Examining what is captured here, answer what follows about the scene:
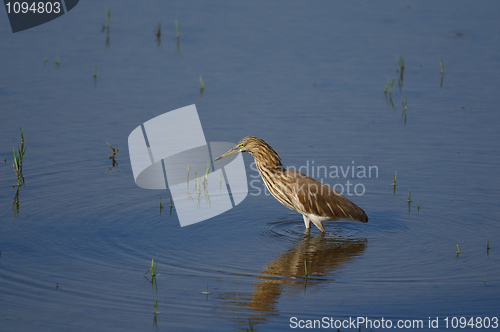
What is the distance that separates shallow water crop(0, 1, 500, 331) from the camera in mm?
6945

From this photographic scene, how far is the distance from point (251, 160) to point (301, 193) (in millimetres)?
2589

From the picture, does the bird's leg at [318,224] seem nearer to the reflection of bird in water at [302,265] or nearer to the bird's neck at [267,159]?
the reflection of bird in water at [302,265]

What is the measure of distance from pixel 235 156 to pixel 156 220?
242 centimetres

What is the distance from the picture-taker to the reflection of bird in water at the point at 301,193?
8.76 m

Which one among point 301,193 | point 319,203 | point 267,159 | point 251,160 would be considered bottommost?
point 251,160

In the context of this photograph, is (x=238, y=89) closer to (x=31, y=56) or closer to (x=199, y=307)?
(x=31, y=56)

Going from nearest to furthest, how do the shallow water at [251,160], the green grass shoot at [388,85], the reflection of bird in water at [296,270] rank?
1. the reflection of bird in water at [296,270]
2. the shallow water at [251,160]
3. the green grass shoot at [388,85]

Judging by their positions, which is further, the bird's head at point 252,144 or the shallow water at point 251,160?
the bird's head at point 252,144

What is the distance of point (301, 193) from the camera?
28.7ft

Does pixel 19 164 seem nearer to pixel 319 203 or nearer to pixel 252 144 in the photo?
pixel 252 144

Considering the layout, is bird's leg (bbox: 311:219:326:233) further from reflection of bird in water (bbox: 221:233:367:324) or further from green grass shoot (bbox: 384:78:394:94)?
green grass shoot (bbox: 384:78:394:94)

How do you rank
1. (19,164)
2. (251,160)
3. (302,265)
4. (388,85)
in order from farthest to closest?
(388,85), (251,160), (19,164), (302,265)

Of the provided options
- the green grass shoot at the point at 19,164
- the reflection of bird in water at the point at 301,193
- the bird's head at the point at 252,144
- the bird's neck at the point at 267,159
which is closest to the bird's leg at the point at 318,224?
the reflection of bird in water at the point at 301,193

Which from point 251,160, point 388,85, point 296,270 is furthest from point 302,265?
point 388,85
